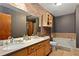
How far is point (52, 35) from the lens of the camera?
7.30 feet

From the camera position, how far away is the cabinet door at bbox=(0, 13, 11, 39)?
1796mm

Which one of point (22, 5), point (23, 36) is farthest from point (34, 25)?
point (22, 5)

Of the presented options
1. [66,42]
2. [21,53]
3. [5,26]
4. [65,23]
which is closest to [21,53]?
[21,53]

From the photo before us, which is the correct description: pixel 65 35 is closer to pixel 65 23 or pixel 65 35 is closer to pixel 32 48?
pixel 65 23

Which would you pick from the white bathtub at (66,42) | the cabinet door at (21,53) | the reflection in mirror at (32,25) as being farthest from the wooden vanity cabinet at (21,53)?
the white bathtub at (66,42)

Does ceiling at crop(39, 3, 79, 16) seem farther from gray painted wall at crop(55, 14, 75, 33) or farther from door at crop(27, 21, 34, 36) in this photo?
door at crop(27, 21, 34, 36)

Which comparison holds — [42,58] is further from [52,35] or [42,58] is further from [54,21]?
[54,21]

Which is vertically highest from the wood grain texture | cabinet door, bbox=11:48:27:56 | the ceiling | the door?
the ceiling

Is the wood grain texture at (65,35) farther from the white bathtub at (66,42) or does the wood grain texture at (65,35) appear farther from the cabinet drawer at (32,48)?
the cabinet drawer at (32,48)

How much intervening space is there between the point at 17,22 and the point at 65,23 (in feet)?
3.02

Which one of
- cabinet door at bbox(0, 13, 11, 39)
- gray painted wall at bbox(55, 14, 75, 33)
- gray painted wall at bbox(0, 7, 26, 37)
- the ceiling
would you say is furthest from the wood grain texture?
cabinet door at bbox(0, 13, 11, 39)

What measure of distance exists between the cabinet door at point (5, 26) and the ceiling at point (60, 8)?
0.67 meters

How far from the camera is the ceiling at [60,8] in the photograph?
1.99 metres

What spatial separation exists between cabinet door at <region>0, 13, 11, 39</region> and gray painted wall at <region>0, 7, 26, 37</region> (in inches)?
3.0
